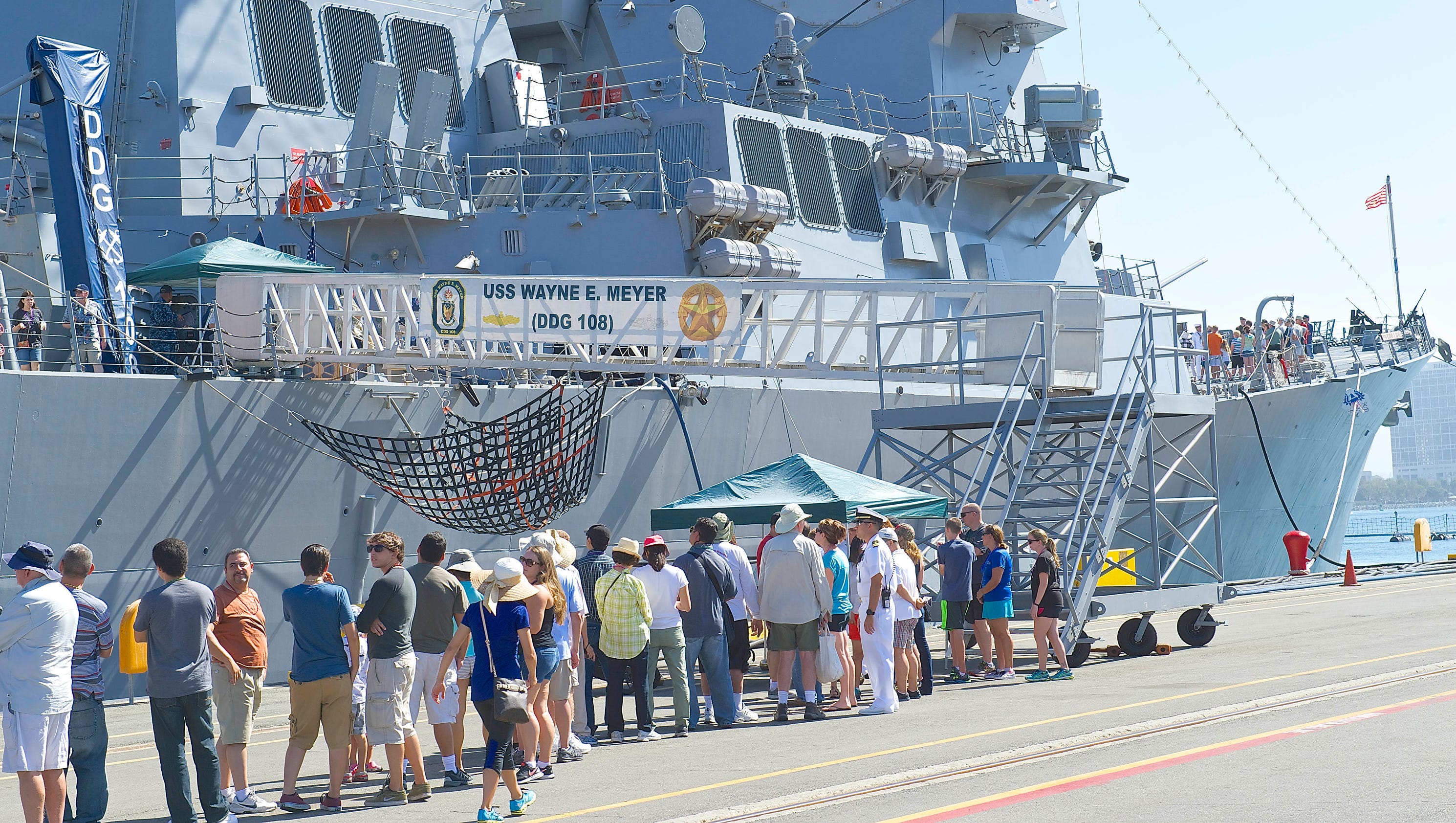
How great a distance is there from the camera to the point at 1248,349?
24.5 meters

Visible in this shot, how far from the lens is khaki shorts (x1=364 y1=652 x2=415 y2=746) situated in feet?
23.6

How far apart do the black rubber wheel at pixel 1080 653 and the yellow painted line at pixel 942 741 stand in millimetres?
2082

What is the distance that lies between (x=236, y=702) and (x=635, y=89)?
16.6m

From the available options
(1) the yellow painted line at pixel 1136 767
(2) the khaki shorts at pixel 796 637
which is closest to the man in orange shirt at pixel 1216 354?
(1) the yellow painted line at pixel 1136 767

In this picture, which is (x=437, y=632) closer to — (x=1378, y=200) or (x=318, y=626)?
(x=318, y=626)

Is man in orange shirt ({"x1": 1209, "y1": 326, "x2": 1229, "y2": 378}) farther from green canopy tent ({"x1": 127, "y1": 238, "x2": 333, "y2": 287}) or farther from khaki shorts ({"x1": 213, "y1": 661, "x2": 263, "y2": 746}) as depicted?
khaki shorts ({"x1": 213, "y1": 661, "x2": 263, "y2": 746})

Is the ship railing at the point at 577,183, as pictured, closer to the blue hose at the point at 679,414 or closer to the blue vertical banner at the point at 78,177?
the blue hose at the point at 679,414

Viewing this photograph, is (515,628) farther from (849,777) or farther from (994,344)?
(994,344)

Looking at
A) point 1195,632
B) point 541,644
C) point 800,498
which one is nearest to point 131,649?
point 541,644

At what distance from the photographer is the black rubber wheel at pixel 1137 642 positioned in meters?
13.1

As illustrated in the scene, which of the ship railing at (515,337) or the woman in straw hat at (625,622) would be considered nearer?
the woman in straw hat at (625,622)

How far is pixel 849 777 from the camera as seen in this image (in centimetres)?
719

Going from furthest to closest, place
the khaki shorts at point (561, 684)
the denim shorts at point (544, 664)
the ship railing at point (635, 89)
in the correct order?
the ship railing at point (635, 89) < the khaki shorts at point (561, 684) < the denim shorts at point (544, 664)

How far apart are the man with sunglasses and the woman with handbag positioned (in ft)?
0.83
